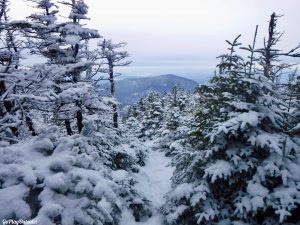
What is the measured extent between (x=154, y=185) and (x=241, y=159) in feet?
30.3

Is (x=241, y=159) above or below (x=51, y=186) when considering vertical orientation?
below

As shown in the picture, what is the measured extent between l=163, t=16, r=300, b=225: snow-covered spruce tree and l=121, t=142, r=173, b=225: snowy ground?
2.52 m

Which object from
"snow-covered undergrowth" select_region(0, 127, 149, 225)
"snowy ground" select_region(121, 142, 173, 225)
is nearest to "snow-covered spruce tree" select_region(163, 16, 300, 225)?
"snowy ground" select_region(121, 142, 173, 225)

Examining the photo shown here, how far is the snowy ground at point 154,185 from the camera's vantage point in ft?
36.5

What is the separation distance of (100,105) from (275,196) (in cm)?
949

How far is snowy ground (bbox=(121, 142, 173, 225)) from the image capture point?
1113 centimetres

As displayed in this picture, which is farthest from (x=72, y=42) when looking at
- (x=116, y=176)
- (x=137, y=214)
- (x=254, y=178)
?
(x=254, y=178)

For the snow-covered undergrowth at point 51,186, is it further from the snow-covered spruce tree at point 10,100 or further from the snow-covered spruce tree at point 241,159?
the snow-covered spruce tree at point 241,159

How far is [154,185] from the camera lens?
16016 millimetres

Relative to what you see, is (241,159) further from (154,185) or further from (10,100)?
(154,185)

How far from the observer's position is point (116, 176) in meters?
11.0

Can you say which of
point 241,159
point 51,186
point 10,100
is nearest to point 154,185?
point 241,159

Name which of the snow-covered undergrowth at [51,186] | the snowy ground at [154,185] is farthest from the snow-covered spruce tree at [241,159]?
the snow-covered undergrowth at [51,186]

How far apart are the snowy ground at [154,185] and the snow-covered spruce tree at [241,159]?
252 centimetres
